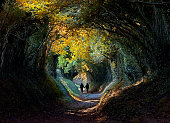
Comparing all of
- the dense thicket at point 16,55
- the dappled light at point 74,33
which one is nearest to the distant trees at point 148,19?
the dappled light at point 74,33

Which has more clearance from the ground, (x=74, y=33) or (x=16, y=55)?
(x=74, y=33)

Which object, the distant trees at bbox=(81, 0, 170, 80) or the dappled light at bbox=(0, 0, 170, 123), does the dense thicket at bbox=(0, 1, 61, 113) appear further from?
the distant trees at bbox=(81, 0, 170, 80)

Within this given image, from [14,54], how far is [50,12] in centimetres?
305

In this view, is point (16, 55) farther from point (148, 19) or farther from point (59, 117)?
point (148, 19)

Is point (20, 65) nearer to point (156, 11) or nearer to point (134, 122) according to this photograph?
point (134, 122)

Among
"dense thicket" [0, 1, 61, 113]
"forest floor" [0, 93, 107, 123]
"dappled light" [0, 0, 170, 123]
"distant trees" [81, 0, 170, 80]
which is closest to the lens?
"forest floor" [0, 93, 107, 123]

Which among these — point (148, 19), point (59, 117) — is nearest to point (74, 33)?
point (148, 19)

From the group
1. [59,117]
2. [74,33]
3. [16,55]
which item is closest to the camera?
[59,117]

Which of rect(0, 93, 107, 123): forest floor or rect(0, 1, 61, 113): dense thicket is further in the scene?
rect(0, 1, 61, 113): dense thicket

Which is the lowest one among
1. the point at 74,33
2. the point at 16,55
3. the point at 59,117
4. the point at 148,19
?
the point at 59,117

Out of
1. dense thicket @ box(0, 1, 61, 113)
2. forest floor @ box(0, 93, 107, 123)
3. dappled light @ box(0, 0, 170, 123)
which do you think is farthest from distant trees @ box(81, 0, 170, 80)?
forest floor @ box(0, 93, 107, 123)

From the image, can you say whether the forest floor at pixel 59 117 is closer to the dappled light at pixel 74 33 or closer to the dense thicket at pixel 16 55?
the dappled light at pixel 74 33

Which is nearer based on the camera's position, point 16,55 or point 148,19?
point 16,55

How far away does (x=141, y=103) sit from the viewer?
581 centimetres
